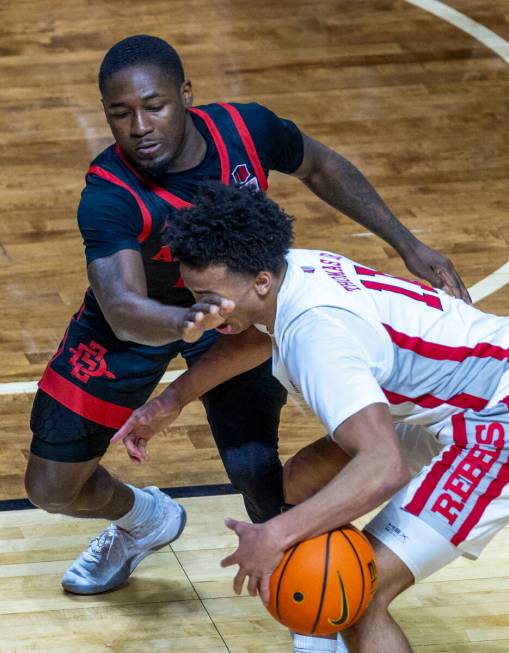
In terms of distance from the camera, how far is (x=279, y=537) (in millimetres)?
3465

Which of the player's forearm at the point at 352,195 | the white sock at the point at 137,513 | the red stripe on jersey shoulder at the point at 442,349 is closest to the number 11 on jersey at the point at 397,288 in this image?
the red stripe on jersey shoulder at the point at 442,349

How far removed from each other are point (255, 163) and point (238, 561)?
1.58 metres

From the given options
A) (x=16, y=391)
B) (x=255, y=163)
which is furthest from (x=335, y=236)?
(x=255, y=163)

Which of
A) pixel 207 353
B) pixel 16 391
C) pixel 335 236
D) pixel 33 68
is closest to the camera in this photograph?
pixel 207 353

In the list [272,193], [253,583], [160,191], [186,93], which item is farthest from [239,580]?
[272,193]

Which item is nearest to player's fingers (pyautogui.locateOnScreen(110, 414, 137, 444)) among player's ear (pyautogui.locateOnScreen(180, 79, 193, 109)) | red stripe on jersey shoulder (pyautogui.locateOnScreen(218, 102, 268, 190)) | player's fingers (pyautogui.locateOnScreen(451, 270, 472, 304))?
red stripe on jersey shoulder (pyautogui.locateOnScreen(218, 102, 268, 190))

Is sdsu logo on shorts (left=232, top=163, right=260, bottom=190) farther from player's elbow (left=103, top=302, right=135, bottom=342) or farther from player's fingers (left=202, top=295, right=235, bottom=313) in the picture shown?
player's fingers (left=202, top=295, right=235, bottom=313)

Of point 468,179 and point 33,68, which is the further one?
point 33,68

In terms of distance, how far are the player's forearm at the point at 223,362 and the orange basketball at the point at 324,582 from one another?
0.93 meters

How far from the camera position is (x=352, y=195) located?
489cm

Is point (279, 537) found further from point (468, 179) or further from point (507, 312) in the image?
point (468, 179)

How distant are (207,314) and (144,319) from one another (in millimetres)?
407

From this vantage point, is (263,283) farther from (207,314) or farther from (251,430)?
(251,430)

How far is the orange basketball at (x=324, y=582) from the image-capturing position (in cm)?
350
